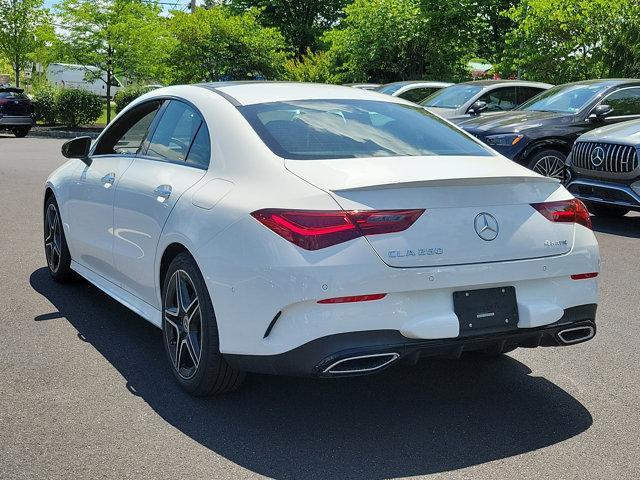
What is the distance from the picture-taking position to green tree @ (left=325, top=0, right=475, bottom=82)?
27562 mm

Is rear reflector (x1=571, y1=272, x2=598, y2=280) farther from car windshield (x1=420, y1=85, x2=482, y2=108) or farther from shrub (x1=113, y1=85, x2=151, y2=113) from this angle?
shrub (x1=113, y1=85, x2=151, y2=113)

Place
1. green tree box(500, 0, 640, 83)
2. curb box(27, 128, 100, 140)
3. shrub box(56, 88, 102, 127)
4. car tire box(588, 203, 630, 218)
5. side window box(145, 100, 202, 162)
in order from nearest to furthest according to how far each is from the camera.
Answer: side window box(145, 100, 202, 162) → car tire box(588, 203, 630, 218) → green tree box(500, 0, 640, 83) → curb box(27, 128, 100, 140) → shrub box(56, 88, 102, 127)

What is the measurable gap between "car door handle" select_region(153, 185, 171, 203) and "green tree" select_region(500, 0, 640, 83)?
1605 cm

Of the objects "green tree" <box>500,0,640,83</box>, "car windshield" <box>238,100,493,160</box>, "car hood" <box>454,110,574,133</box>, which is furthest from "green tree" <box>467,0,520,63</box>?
"car windshield" <box>238,100,493,160</box>

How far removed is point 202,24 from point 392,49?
7.29 metres

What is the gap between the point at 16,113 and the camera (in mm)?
27828

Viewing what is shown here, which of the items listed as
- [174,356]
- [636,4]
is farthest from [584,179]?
[636,4]

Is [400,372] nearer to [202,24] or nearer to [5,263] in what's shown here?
[5,263]

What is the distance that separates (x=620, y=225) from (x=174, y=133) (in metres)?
6.86

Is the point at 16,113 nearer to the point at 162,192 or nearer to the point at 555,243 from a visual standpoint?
the point at 162,192

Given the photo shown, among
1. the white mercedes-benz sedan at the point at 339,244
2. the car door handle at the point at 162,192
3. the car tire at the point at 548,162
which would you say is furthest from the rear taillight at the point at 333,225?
the car tire at the point at 548,162

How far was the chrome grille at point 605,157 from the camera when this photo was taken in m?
9.43

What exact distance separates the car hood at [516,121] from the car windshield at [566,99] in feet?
0.82

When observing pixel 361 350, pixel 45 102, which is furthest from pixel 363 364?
pixel 45 102
